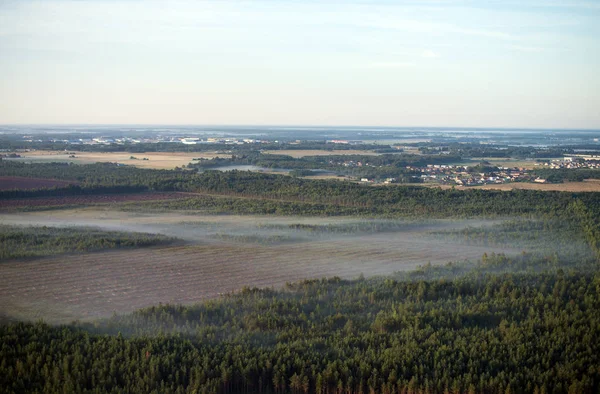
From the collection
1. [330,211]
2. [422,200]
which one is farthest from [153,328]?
[422,200]

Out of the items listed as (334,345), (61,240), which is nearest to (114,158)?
(61,240)

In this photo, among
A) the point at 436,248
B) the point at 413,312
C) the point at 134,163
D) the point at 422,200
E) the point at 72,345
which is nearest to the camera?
the point at 72,345

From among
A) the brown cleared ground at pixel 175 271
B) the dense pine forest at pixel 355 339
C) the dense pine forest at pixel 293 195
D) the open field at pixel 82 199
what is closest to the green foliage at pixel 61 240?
the dense pine forest at pixel 355 339

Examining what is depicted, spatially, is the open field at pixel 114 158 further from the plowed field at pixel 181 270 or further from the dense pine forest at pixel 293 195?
the plowed field at pixel 181 270

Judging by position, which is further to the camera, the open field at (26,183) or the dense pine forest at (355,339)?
the open field at (26,183)

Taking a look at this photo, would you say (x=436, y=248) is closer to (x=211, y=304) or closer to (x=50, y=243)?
(x=211, y=304)

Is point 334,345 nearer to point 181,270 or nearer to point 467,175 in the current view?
point 181,270
